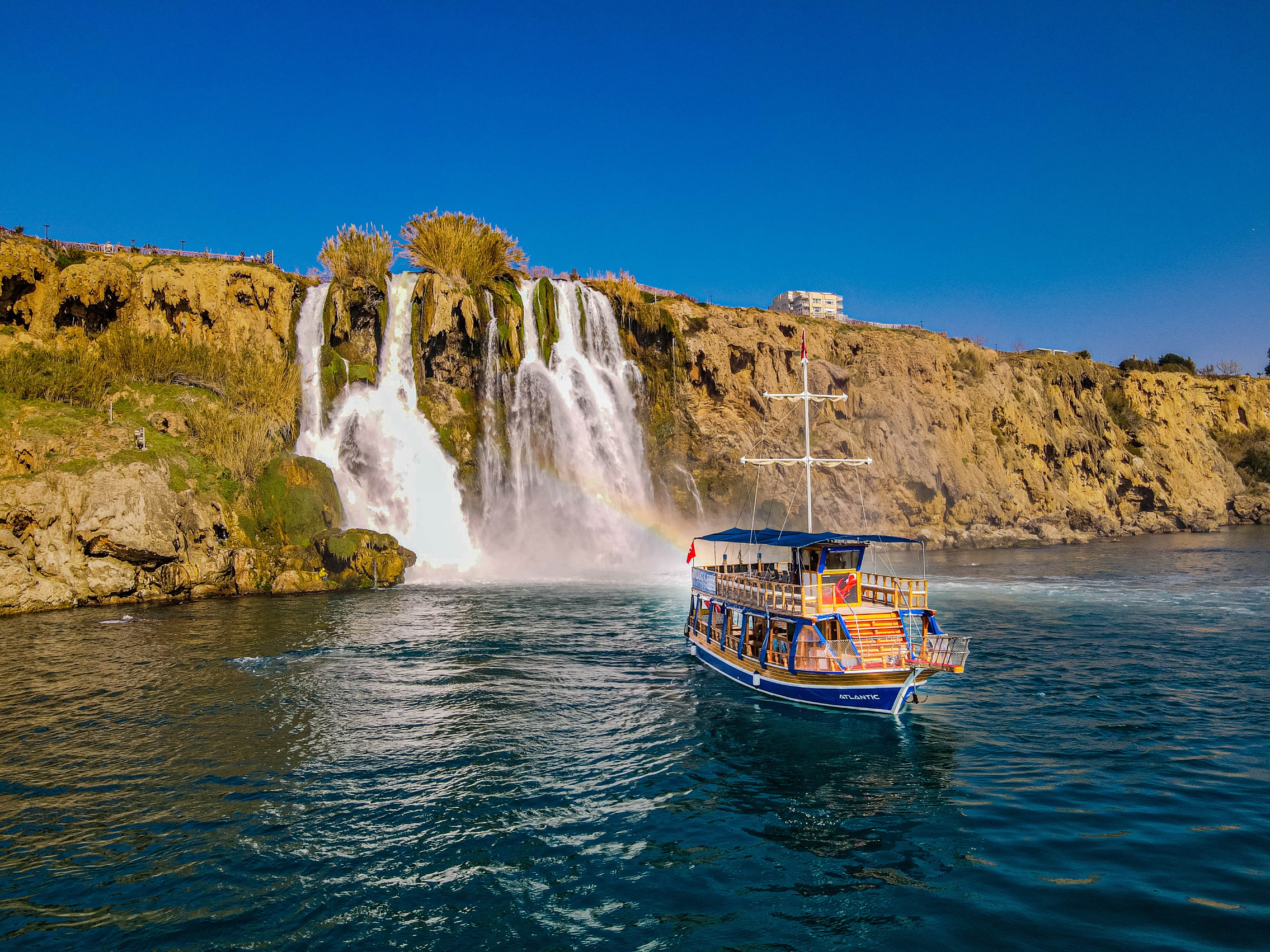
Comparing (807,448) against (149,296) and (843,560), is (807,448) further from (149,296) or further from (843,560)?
(149,296)

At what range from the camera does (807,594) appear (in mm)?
21328

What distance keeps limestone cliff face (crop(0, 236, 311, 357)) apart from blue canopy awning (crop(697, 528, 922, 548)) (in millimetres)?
Result: 41616

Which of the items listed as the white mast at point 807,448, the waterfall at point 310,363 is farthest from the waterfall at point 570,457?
the white mast at point 807,448

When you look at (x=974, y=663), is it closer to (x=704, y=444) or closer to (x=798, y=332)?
(x=704, y=444)

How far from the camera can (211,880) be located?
478 inches

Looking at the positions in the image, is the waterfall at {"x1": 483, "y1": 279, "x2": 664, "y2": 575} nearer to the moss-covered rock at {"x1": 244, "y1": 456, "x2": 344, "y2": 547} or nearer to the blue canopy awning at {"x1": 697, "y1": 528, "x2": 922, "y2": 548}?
the moss-covered rock at {"x1": 244, "y1": 456, "x2": 344, "y2": 547}

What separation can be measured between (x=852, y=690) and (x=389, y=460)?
133ft

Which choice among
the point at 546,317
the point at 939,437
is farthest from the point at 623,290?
the point at 939,437

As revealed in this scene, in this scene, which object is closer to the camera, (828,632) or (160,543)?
(828,632)

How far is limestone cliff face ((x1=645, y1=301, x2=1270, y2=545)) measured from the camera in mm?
70938

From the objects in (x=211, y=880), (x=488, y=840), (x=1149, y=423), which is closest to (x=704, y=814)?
(x=488, y=840)

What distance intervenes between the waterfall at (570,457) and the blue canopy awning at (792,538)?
27.7 meters

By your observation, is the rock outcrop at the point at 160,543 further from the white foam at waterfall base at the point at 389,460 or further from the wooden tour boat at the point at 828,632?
the wooden tour boat at the point at 828,632

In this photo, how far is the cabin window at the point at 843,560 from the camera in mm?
22453
